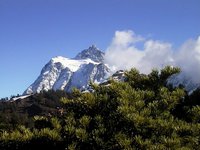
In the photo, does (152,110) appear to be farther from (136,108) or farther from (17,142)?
(17,142)

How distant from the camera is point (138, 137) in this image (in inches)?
600

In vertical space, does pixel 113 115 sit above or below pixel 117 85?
below

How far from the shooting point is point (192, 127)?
1625 cm

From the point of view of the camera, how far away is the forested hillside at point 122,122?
15664 millimetres

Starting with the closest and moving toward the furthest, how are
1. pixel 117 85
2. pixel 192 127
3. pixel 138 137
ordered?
pixel 138 137, pixel 192 127, pixel 117 85

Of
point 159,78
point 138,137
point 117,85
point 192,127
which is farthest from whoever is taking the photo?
point 159,78

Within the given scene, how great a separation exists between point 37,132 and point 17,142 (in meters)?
1.04

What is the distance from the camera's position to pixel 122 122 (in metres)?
16.0

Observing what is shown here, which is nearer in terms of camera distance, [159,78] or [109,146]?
[109,146]

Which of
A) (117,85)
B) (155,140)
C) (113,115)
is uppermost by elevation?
(117,85)

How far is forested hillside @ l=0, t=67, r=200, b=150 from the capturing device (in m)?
15.7

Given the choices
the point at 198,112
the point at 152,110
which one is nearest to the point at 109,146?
the point at 152,110

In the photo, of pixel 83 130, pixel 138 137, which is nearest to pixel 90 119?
pixel 83 130

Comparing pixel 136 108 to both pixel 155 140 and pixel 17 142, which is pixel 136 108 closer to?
pixel 155 140
